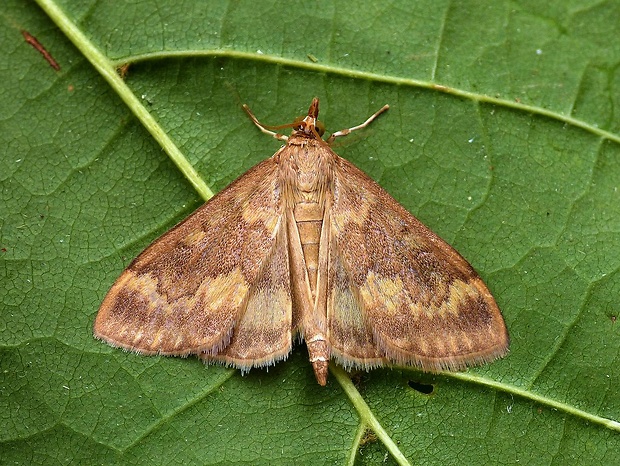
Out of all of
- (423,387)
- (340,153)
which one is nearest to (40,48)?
(340,153)

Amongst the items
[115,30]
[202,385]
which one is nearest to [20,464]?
[202,385]

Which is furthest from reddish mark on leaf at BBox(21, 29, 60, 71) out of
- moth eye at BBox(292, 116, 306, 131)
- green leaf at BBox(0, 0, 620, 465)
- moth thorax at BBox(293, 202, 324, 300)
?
moth thorax at BBox(293, 202, 324, 300)

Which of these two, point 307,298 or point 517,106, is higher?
point 517,106

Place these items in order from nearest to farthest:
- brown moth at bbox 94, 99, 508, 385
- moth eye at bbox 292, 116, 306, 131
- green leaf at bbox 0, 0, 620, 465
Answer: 1. brown moth at bbox 94, 99, 508, 385
2. green leaf at bbox 0, 0, 620, 465
3. moth eye at bbox 292, 116, 306, 131

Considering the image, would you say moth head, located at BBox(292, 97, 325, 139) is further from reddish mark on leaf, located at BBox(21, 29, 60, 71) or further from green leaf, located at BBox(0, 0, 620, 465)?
reddish mark on leaf, located at BBox(21, 29, 60, 71)

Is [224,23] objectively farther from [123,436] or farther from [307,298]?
[123,436]

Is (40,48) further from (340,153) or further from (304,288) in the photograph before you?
(304,288)
